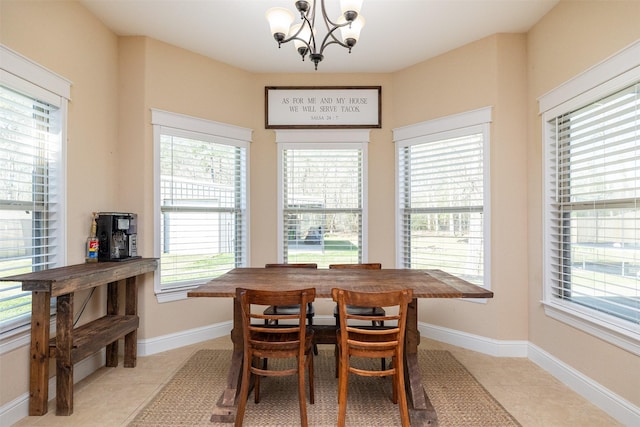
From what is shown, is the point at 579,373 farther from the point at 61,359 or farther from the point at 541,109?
the point at 61,359

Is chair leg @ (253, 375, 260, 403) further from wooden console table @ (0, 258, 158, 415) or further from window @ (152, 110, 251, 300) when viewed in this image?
window @ (152, 110, 251, 300)

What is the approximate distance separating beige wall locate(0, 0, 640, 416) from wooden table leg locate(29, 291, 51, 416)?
3.8 inches

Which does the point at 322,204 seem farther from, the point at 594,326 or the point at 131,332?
the point at 594,326

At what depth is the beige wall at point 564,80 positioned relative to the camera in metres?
1.98

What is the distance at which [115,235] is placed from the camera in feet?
8.68

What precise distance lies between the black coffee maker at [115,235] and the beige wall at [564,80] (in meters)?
3.66

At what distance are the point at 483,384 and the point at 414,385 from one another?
2.45 feet

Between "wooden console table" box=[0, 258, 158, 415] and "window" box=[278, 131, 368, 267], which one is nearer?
"wooden console table" box=[0, 258, 158, 415]

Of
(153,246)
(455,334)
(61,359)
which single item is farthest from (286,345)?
(455,334)

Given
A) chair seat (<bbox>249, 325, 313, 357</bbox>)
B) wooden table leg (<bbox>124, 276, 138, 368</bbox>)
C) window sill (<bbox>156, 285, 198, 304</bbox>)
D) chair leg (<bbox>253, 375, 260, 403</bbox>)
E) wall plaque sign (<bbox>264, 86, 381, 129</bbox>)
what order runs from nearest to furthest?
chair seat (<bbox>249, 325, 313, 357</bbox>) → chair leg (<bbox>253, 375, 260, 403</bbox>) → wooden table leg (<bbox>124, 276, 138, 368</bbox>) → window sill (<bbox>156, 285, 198, 304</bbox>) → wall plaque sign (<bbox>264, 86, 381, 129</bbox>)

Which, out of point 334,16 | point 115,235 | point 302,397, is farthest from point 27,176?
point 334,16

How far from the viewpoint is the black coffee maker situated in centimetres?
259

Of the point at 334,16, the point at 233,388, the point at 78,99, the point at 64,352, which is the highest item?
Answer: the point at 334,16

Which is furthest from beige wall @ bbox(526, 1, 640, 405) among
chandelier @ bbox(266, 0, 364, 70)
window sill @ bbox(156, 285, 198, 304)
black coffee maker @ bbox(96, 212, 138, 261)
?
black coffee maker @ bbox(96, 212, 138, 261)
